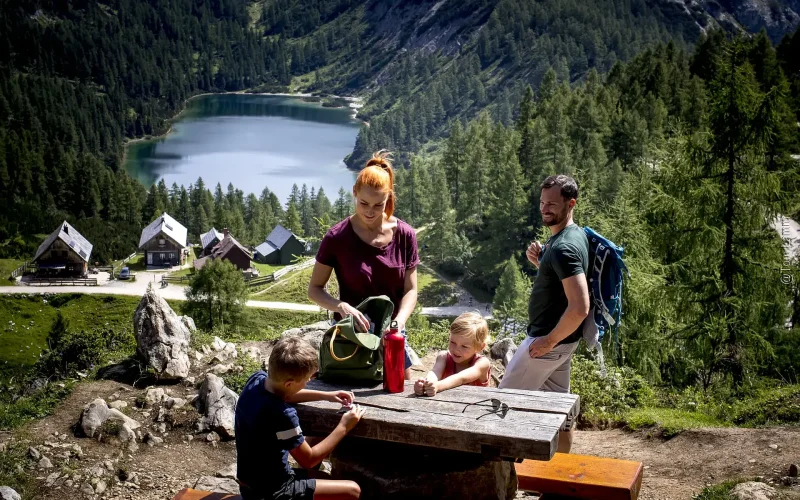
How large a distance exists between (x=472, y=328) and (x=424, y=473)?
1.06 m

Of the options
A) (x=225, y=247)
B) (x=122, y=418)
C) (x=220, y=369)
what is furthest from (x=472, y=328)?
(x=225, y=247)

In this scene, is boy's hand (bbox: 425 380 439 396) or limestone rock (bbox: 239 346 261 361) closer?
boy's hand (bbox: 425 380 439 396)

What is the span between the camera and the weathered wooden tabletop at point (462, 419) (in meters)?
4.20

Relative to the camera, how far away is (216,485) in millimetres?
6152

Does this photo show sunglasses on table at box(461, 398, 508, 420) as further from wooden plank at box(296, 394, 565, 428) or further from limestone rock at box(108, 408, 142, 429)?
limestone rock at box(108, 408, 142, 429)

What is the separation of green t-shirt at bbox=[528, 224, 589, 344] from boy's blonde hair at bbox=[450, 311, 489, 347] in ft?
1.19

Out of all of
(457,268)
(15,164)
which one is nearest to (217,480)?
(457,268)

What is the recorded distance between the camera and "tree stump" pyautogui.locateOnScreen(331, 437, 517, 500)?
4.88 meters

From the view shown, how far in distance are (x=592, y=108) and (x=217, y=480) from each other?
59.2 m

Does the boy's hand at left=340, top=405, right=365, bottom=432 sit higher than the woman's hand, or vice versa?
the woman's hand

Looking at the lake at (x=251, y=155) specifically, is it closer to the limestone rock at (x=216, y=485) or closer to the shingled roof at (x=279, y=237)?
the shingled roof at (x=279, y=237)

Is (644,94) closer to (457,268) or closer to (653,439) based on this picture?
(457,268)

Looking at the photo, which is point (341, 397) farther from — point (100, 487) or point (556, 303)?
point (100, 487)

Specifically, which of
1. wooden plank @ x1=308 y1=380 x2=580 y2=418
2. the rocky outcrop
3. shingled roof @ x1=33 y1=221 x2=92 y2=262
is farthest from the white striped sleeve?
shingled roof @ x1=33 y1=221 x2=92 y2=262
